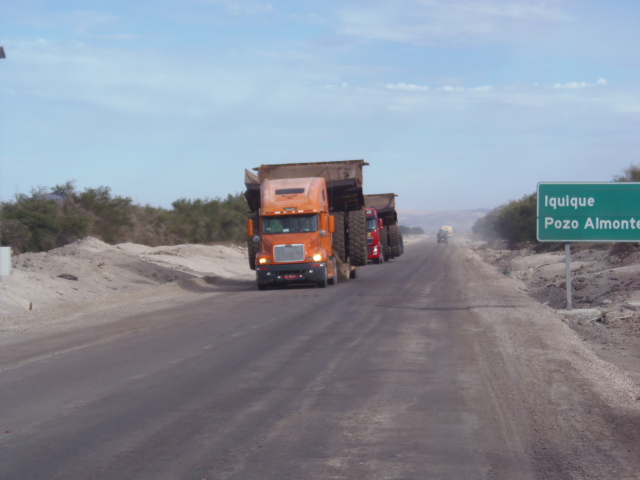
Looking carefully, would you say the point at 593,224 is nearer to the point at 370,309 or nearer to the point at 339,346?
the point at 370,309

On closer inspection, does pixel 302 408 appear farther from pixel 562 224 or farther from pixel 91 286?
pixel 91 286

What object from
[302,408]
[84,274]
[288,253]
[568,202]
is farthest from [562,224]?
[84,274]

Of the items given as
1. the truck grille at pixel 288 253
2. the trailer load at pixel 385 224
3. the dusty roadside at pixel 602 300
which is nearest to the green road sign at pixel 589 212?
the dusty roadside at pixel 602 300

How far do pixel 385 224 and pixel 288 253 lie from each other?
21684 mm

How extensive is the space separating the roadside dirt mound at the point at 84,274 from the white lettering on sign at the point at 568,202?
12270 mm

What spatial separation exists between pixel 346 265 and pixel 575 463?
2026 cm

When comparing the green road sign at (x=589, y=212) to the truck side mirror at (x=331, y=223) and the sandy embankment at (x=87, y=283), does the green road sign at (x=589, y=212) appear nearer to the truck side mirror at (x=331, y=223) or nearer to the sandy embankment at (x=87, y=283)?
the truck side mirror at (x=331, y=223)

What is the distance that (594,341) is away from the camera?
10867 millimetres

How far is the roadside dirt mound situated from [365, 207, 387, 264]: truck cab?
8.41m

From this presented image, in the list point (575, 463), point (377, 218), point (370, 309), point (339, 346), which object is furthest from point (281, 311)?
point (377, 218)

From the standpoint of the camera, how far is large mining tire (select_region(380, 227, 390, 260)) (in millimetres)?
41062

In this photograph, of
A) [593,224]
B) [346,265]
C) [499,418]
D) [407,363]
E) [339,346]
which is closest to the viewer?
[499,418]

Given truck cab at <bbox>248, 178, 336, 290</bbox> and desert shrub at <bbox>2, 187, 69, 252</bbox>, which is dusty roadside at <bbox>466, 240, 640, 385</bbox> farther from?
desert shrub at <bbox>2, 187, 69, 252</bbox>

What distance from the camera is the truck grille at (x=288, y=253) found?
21078mm
